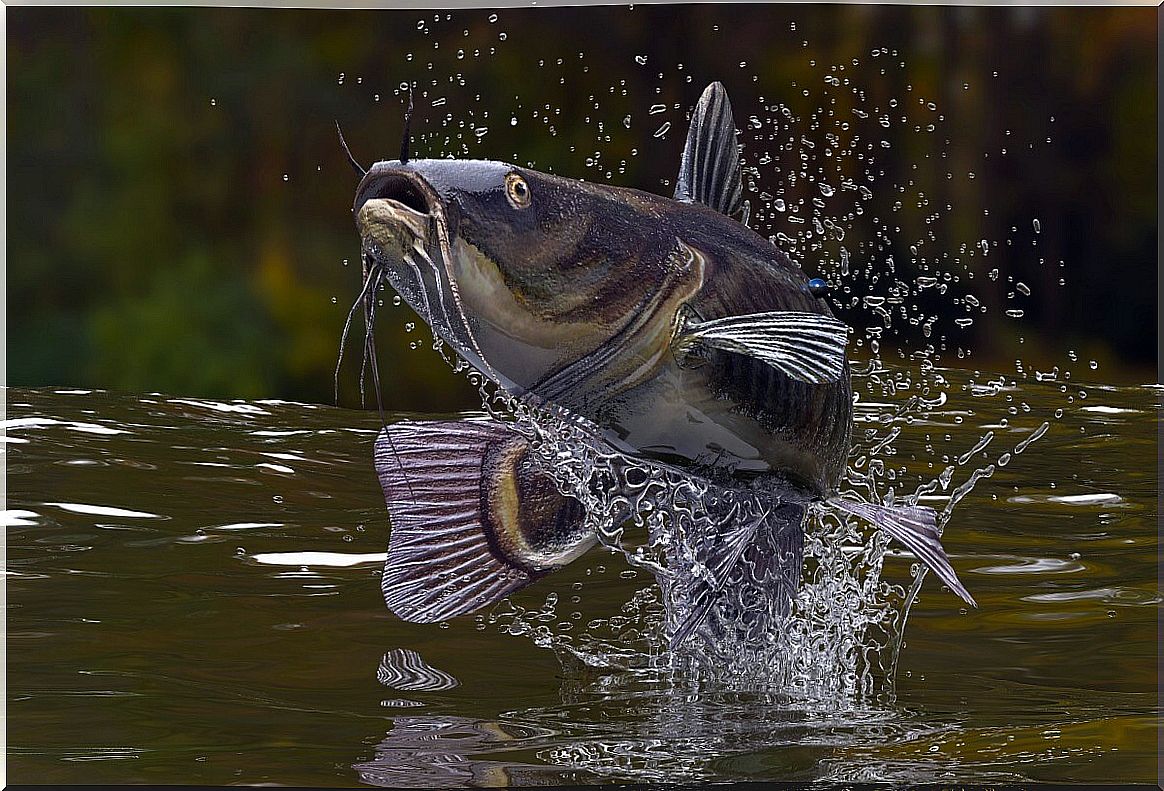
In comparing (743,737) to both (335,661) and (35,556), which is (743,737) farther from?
(35,556)

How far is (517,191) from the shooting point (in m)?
1.77

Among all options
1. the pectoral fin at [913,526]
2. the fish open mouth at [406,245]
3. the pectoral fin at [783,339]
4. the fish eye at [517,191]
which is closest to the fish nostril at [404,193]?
the fish open mouth at [406,245]

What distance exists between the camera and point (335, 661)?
240 cm

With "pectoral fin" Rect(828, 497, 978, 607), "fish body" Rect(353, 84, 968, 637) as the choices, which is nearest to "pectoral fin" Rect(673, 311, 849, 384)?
"fish body" Rect(353, 84, 968, 637)

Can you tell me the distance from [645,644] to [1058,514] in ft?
5.06

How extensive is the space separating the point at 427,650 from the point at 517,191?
3.22ft

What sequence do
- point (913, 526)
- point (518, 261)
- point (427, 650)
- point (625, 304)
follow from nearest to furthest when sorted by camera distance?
point (518, 261), point (625, 304), point (913, 526), point (427, 650)

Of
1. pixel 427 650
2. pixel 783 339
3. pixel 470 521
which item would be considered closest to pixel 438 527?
pixel 470 521

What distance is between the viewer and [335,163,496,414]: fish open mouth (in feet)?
5.45

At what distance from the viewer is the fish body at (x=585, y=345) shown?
1729 millimetres

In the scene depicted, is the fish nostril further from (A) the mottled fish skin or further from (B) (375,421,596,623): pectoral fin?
(B) (375,421,596,623): pectoral fin

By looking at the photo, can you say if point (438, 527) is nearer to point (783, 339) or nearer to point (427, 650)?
point (427, 650)

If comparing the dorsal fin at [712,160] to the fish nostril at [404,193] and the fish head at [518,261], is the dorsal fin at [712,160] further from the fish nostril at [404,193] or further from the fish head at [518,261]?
the fish nostril at [404,193]

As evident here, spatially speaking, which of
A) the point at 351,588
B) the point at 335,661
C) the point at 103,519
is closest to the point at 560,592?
the point at 351,588
